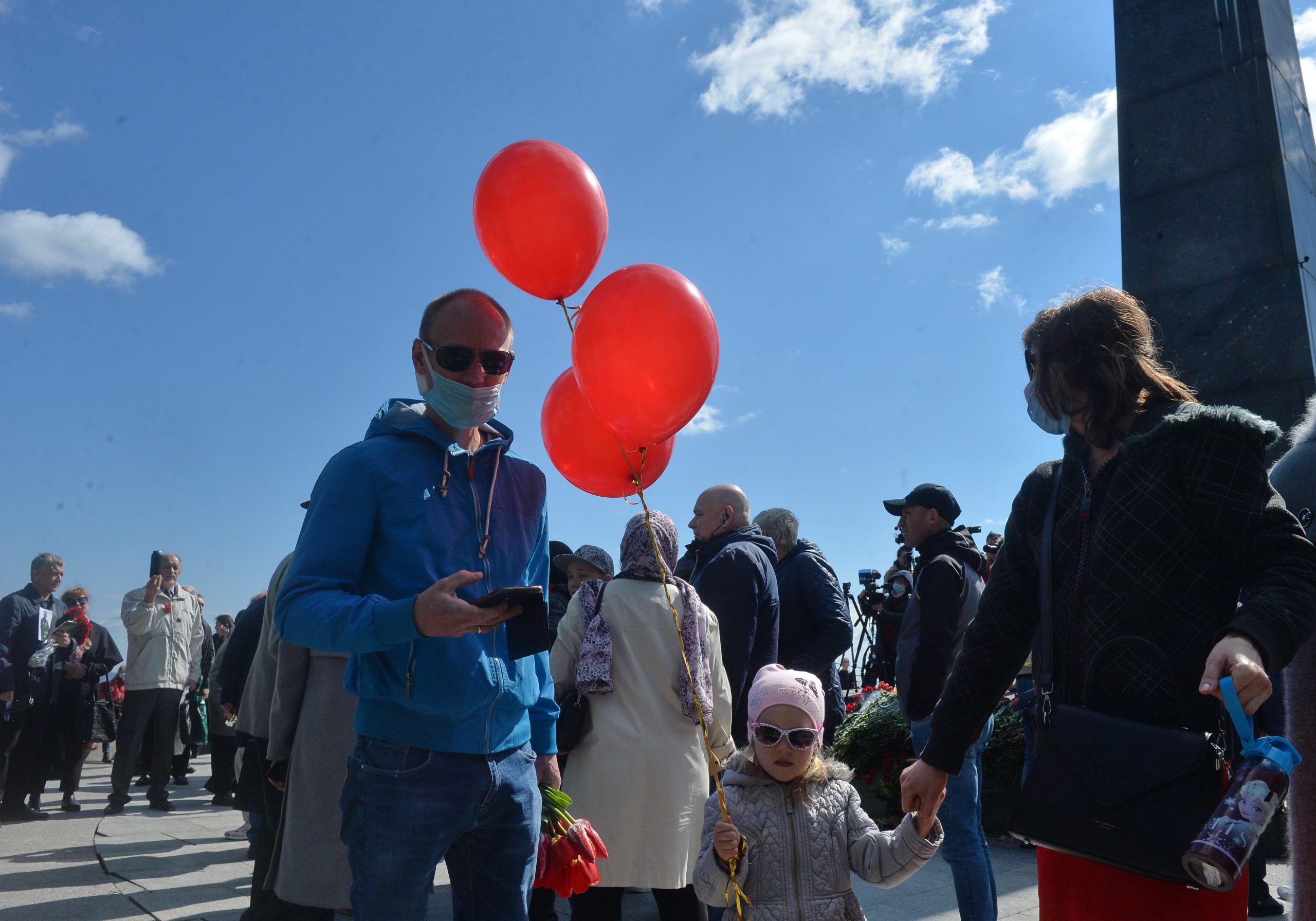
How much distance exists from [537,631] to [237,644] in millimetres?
3731

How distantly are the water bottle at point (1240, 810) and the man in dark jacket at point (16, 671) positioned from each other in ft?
30.0

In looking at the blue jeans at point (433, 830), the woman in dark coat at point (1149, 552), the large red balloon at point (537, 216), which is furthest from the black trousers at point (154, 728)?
the woman in dark coat at point (1149, 552)

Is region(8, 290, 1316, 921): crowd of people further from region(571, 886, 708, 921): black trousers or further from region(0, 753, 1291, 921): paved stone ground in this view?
region(0, 753, 1291, 921): paved stone ground

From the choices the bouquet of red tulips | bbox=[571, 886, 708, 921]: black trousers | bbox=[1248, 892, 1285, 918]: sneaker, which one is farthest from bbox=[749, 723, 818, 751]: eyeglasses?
bbox=[1248, 892, 1285, 918]: sneaker

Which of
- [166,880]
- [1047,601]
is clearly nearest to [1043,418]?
[1047,601]

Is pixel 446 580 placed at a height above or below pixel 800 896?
above

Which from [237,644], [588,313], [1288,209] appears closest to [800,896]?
[588,313]

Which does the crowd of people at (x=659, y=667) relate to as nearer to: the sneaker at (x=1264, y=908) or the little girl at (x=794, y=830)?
the little girl at (x=794, y=830)

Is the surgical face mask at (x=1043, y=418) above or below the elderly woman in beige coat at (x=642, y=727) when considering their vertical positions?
above

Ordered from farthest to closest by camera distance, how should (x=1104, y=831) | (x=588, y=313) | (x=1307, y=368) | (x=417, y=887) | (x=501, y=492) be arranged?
(x=1307, y=368)
(x=588, y=313)
(x=501, y=492)
(x=417, y=887)
(x=1104, y=831)

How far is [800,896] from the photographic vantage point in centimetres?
268

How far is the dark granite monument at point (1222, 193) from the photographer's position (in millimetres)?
5934

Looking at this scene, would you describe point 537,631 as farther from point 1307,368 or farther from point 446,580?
point 1307,368

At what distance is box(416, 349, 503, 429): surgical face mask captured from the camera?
7.80 ft
